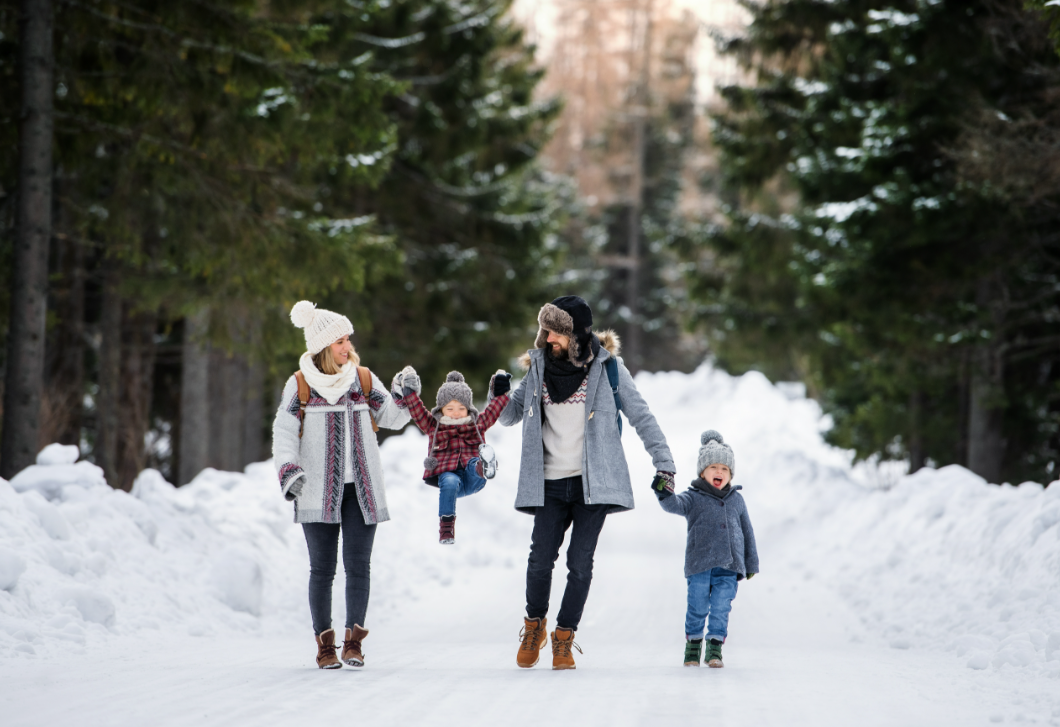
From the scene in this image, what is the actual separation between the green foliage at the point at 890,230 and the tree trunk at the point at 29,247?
8.32 metres

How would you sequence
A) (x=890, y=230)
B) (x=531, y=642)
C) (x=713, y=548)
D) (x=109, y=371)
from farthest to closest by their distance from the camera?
(x=109, y=371), (x=890, y=230), (x=713, y=548), (x=531, y=642)

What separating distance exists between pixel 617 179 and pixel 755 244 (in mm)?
31242

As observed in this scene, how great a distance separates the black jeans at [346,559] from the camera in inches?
219

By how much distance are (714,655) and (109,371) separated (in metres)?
9.43

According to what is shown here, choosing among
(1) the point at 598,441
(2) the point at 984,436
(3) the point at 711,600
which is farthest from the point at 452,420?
(2) the point at 984,436

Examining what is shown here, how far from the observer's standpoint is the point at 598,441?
559 centimetres

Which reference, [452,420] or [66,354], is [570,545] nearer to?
[452,420]

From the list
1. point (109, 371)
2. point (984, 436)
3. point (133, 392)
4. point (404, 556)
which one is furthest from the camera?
point (133, 392)

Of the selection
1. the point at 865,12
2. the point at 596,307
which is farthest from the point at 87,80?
the point at 596,307

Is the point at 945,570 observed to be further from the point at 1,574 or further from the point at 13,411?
the point at 13,411

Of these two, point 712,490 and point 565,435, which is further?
point 712,490

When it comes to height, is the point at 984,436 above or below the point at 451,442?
below

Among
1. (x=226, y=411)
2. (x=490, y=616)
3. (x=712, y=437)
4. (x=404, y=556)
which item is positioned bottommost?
(x=490, y=616)

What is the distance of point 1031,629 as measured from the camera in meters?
6.14
